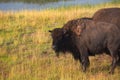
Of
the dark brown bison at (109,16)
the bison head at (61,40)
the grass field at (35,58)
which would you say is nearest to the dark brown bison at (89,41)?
the bison head at (61,40)

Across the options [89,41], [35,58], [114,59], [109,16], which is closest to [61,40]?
[89,41]

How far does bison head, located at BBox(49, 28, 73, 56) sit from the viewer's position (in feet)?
34.8

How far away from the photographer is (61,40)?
10.8 m

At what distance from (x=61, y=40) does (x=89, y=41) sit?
0.85m

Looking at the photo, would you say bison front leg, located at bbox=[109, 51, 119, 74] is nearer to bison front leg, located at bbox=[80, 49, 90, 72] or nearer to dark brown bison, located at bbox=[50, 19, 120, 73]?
dark brown bison, located at bbox=[50, 19, 120, 73]

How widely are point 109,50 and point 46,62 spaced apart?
2257 millimetres

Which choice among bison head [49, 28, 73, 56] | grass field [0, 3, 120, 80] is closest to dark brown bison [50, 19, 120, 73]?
bison head [49, 28, 73, 56]

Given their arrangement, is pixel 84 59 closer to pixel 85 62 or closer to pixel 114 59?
pixel 85 62

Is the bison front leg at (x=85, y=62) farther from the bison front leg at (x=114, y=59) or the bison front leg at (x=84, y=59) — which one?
the bison front leg at (x=114, y=59)

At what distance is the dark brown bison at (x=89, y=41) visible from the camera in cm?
1041

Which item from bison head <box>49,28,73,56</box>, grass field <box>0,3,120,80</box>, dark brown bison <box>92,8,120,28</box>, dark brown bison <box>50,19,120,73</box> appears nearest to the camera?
grass field <box>0,3,120,80</box>

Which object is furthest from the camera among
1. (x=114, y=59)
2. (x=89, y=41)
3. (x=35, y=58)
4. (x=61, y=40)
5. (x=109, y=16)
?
(x=35, y=58)

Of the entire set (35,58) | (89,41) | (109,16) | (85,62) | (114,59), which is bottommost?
(35,58)

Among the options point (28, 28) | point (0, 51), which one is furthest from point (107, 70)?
point (28, 28)
